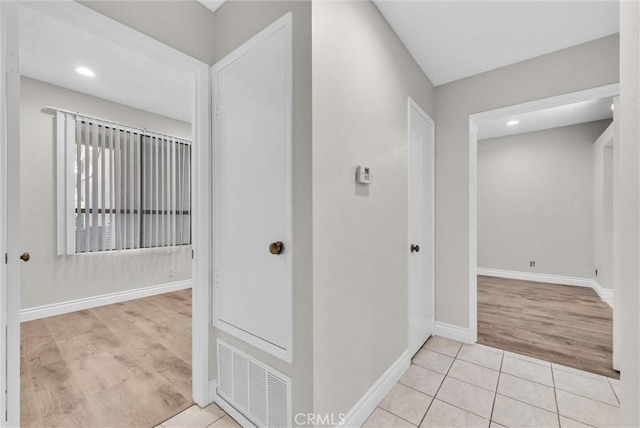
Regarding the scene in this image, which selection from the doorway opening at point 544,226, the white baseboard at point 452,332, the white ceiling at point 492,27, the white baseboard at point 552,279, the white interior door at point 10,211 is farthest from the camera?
the white baseboard at point 552,279

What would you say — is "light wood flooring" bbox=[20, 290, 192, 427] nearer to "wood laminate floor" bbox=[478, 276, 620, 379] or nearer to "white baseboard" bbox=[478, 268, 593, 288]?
"wood laminate floor" bbox=[478, 276, 620, 379]

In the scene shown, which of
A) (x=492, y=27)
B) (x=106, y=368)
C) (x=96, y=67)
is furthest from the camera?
(x=96, y=67)

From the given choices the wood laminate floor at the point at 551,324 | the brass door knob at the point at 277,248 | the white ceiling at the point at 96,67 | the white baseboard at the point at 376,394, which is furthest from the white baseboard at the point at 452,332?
the white ceiling at the point at 96,67

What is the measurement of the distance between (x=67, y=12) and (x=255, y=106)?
920 mm

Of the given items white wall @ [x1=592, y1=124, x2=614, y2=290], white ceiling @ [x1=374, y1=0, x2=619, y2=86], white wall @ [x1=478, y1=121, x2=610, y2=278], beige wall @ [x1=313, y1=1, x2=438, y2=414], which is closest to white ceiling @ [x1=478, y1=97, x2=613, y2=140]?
white wall @ [x1=478, y1=121, x2=610, y2=278]

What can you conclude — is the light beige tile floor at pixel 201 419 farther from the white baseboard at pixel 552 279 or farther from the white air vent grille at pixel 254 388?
the white baseboard at pixel 552 279

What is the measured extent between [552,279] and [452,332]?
3.44m

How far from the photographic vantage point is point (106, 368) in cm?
227

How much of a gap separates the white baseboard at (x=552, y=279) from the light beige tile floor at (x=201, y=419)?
510cm

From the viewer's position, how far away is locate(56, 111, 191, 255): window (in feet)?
11.2

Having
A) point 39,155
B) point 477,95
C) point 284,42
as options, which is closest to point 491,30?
point 477,95

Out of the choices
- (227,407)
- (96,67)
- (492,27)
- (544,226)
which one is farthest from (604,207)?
(96,67)

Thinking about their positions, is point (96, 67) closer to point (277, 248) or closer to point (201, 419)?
point (277, 248)

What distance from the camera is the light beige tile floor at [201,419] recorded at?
5.52 ft
